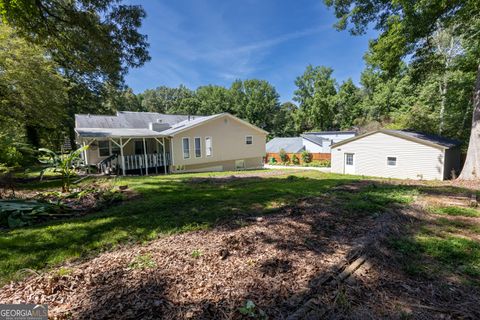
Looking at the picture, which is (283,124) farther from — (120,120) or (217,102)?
(120,120)

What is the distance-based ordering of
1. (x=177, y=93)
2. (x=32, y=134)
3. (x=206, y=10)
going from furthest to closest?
1. (x=177, y=93)
2. (x=32, y=134)
3. (x=206, y=10)

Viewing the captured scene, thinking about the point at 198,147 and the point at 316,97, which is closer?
the point at 198,147

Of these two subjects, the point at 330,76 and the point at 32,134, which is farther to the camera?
the point at 330,76

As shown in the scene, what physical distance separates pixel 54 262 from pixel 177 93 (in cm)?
5768

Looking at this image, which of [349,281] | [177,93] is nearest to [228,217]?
[349,281]

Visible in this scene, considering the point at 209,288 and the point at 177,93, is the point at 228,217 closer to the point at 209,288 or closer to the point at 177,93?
the point at 209,288

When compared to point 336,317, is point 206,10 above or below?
above

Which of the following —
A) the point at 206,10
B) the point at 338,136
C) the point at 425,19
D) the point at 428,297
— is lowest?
the point at 428,297

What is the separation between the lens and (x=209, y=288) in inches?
88.7

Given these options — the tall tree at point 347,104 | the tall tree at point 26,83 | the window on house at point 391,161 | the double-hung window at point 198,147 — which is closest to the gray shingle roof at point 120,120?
the tall tree at point 26,83

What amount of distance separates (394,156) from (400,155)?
0.36m

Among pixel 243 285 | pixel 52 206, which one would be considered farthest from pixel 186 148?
pixel 243 285

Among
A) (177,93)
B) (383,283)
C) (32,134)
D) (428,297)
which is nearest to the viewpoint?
(428,297)

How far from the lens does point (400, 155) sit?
1566cm
